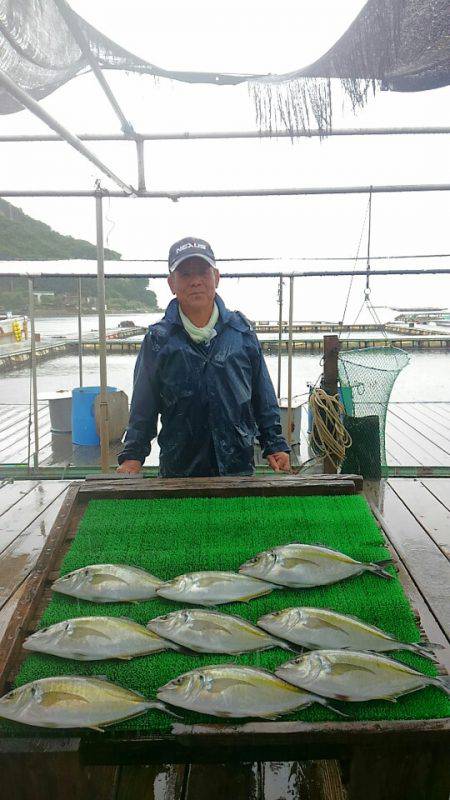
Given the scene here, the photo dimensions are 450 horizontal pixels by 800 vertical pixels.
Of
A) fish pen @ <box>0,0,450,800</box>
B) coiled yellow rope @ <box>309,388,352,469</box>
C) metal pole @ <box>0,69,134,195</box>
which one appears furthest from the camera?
coiled yellow rope @ <box>309,388,352,469</box>

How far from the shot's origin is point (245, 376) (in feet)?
8.89

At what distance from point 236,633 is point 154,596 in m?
0.30

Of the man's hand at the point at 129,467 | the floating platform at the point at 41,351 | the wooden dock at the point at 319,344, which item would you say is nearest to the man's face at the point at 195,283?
the man's hand at the point at 129,467

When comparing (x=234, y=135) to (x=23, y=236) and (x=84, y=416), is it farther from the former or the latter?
(x=23, y=236)

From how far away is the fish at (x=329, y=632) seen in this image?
1.41 metres

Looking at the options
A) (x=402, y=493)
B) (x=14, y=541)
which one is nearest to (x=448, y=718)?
(x=14, y=541)

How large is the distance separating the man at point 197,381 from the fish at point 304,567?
1.00m

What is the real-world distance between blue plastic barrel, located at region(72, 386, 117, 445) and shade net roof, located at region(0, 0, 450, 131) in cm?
351

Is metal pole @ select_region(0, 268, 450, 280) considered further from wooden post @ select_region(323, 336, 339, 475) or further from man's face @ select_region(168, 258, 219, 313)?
man's face @ select_region(168, 258, 219, 313)

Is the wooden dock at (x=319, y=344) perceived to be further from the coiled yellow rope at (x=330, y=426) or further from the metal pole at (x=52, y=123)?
the metal pole at (x=52, y=123)

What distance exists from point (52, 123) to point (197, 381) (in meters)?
1.67

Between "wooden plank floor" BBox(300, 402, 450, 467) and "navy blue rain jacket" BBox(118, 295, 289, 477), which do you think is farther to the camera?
"wooden plank floor" BBox(300, 402, 450, 467)

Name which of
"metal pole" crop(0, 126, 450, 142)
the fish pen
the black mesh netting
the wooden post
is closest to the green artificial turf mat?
the fish pen

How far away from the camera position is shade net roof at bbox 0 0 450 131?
2.67 meters
